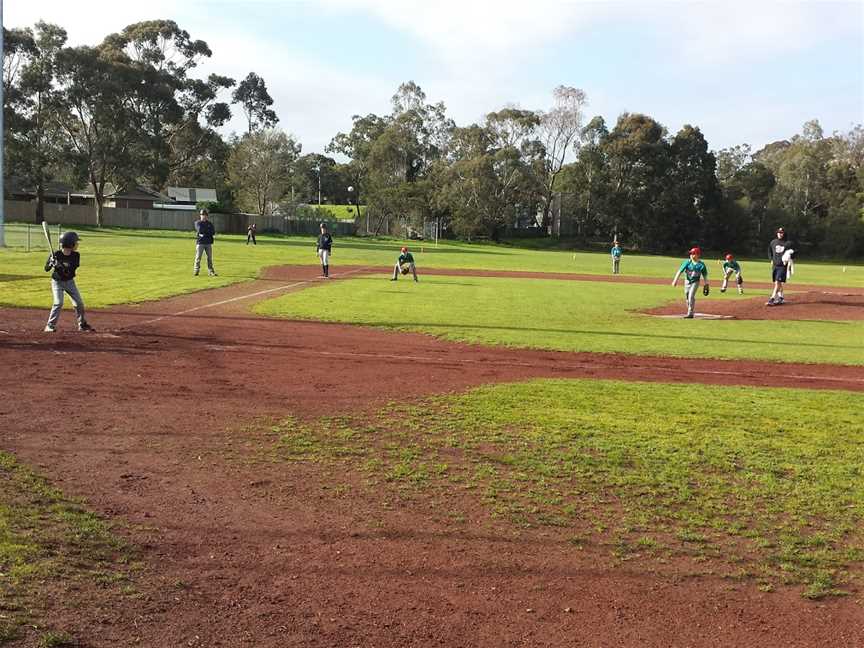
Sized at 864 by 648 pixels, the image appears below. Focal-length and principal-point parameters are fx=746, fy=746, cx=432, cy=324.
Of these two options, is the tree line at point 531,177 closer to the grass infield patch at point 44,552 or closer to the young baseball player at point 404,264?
the young baseball player at point 404,264

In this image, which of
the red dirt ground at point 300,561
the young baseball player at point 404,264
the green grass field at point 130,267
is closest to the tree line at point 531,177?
the green grass field at point 130,267

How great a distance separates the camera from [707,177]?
3595 inches


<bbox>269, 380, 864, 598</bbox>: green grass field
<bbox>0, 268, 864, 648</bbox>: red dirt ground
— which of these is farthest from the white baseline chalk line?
<bbox>269, 380, 864, 598</bbox>: green grass field

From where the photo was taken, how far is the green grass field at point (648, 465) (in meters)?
5.70

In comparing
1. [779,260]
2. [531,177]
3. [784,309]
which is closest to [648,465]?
[784,309]

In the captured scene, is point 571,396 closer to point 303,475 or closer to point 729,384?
point 729,384

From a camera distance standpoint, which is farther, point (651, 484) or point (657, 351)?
point (657, 351)

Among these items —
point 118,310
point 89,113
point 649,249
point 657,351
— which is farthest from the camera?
point 649,249

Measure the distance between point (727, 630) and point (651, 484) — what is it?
2.26 m

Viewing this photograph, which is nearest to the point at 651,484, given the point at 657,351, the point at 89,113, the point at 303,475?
the point at 303,475

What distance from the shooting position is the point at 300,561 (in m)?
5.17

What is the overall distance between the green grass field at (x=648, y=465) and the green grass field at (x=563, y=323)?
16.6ft

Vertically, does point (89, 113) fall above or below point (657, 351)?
above

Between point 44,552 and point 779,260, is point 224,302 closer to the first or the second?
point 44,552
